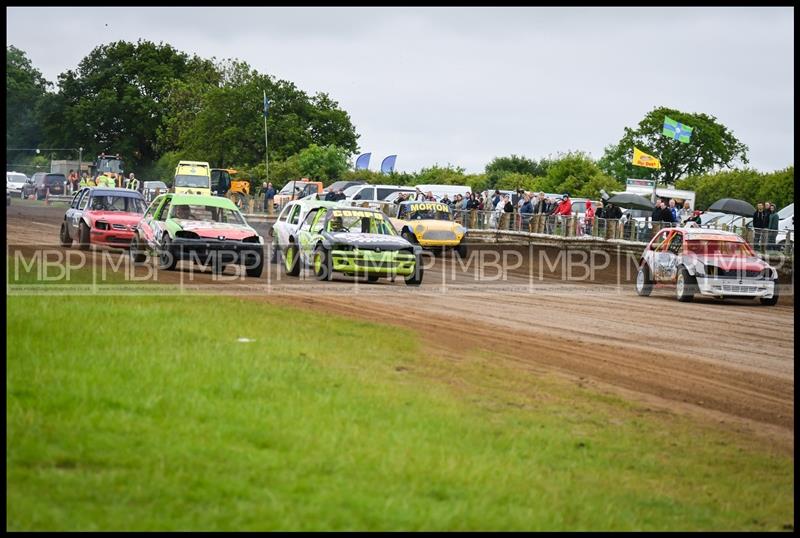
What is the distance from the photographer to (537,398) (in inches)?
448

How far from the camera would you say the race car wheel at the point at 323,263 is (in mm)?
23095

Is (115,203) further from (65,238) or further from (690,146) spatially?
(690,146)

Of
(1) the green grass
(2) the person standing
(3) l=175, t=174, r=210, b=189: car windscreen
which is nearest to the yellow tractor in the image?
(3) l=175, t=174, r=210, b=189: car windscreen

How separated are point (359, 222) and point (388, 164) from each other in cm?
4885

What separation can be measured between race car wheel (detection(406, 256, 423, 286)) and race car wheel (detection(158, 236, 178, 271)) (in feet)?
14.3

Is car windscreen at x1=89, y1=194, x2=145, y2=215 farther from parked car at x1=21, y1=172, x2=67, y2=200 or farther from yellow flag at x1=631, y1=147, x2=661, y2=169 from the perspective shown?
parked car at x1=21, y1=172, x2=67, y2=200

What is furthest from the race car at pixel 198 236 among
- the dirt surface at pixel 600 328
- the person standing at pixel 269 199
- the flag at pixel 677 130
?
the person standing at pixel 269 199

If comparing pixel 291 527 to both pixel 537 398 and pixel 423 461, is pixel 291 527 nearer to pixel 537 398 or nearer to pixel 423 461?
pixel 423 461

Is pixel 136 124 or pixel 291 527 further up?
pixel 136 124

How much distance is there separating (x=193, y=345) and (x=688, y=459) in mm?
4782

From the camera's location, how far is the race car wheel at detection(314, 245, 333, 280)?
23095mm

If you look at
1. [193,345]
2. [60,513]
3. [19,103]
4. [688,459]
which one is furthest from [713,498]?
[19,103]

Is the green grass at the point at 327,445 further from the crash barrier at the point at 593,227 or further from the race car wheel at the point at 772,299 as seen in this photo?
the crash barrier at the point at 593,227

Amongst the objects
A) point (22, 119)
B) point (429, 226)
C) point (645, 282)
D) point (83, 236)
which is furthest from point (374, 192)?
point (22, 119)
